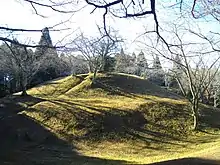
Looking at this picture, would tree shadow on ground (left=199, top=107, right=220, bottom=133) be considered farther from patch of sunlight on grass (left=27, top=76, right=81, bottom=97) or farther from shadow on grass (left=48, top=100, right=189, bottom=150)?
patch of sunlight on grass (left=27, top=76, right=81, bottom=97)

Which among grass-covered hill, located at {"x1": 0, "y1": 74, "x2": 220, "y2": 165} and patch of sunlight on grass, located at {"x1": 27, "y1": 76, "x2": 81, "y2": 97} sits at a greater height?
patch of sunlight on grass, located at {"x1": 27, "y1": 76, "x2": 81, "y2": 97}

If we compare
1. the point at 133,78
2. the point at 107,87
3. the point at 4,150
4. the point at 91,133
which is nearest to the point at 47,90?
the point at 107,87

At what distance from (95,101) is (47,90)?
7.53 meters

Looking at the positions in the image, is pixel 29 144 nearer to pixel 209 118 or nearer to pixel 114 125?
pixel 114 125

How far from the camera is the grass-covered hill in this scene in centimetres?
1886

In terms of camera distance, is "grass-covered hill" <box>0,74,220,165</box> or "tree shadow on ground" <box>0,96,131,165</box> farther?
"grass-covered hill" <box>0,74,220,165</box>

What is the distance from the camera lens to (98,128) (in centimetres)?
2381

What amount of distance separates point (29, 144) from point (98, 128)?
4547 millimetres

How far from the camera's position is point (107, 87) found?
33500 millimetres

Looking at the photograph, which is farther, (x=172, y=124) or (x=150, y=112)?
(x=150, y=112)

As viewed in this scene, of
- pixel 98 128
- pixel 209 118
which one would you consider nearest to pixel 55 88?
pixel 98 128

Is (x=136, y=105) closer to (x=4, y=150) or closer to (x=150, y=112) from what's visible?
(x=150, y=112)

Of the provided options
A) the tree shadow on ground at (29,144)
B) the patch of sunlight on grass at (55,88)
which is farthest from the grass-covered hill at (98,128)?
the patch of sunlight on grass at (55,88)

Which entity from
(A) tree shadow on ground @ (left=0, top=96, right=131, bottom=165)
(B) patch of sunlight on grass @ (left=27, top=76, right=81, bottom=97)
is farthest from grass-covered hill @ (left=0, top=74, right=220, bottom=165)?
(B) patch of sunlight on grass @ (left=27, top=76, right=81, bottom=97)
